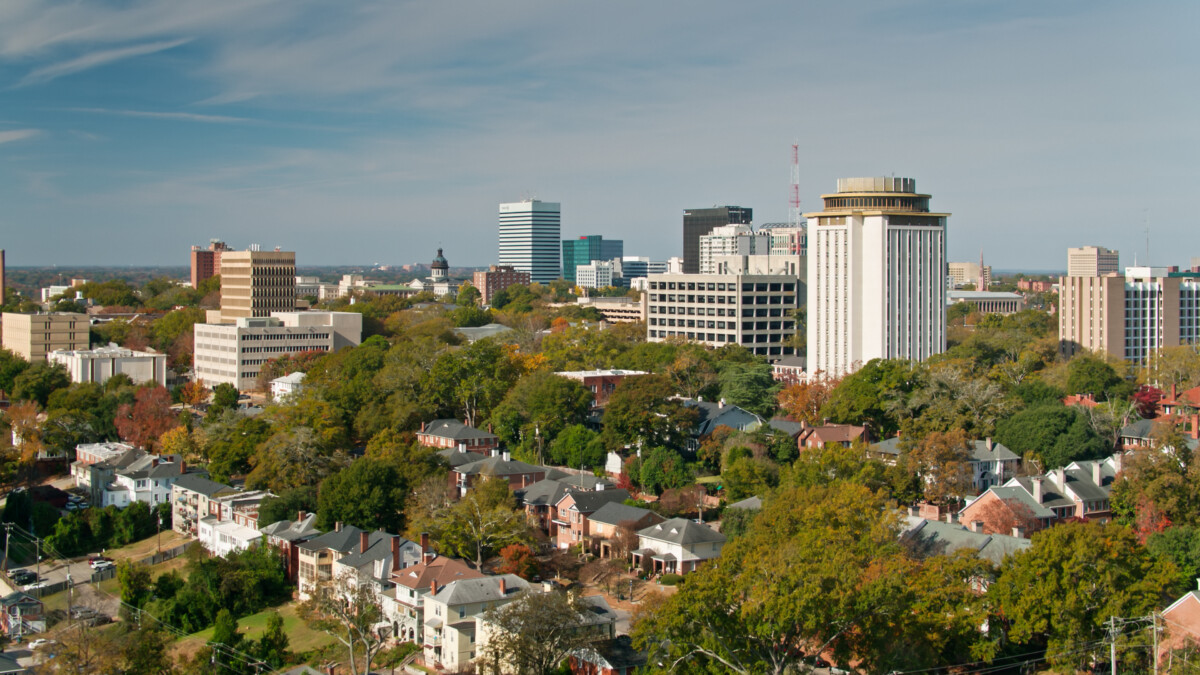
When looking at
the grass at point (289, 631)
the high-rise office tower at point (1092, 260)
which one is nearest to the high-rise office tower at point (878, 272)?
the grass at point (289, 631)

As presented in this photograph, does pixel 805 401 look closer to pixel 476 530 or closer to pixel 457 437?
pixel 457 437

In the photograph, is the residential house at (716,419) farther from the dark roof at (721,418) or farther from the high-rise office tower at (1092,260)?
the high-rise office tower at (1092,260)

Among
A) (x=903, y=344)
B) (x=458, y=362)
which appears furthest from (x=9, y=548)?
(x=903, y=344)

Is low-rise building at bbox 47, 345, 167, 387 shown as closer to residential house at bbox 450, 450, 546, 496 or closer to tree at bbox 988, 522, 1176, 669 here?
residential house at bbox 450, 450, 546, 496

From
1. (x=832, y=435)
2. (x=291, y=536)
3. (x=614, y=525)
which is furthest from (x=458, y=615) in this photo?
(x=832, y=435)

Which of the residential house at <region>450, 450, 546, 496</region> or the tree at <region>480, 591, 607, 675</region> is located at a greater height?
the residential house at <region>450, 450, 546, 496</region>

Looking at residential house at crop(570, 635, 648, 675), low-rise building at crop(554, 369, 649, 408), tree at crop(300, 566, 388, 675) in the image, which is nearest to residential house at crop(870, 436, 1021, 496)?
low-rise building at crop(554, 369, 649, 408)
